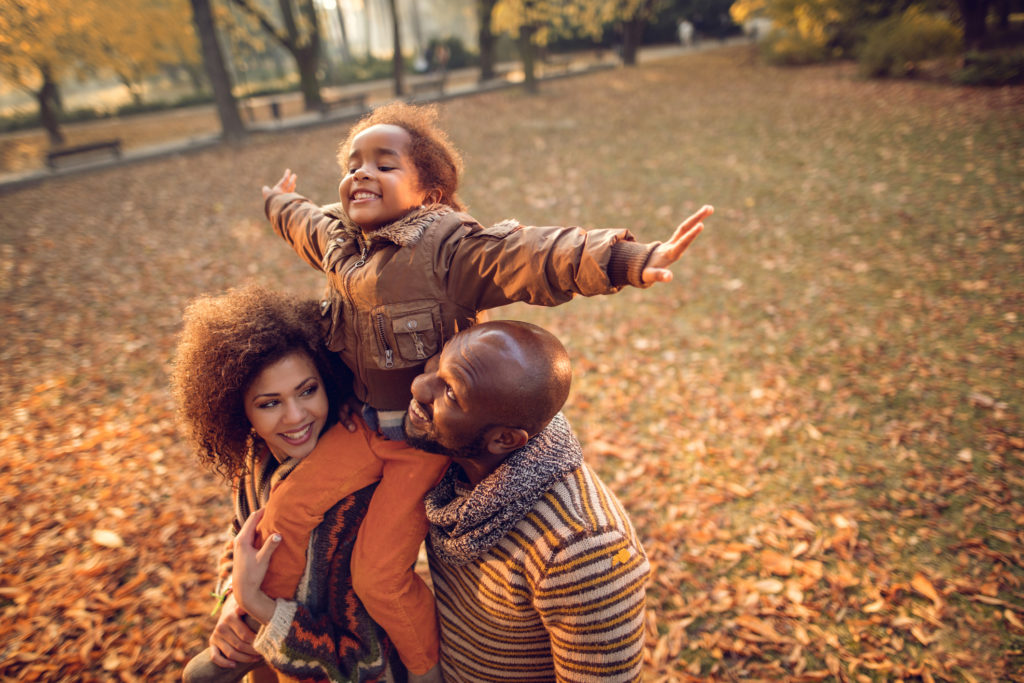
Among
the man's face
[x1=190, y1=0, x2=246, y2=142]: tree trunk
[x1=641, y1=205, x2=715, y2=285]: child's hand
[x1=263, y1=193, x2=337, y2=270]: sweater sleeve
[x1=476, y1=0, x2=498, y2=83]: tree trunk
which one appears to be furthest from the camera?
[x1=476, y1=0, x2=498, y2=83]: tree trunk

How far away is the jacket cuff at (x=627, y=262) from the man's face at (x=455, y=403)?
47cm

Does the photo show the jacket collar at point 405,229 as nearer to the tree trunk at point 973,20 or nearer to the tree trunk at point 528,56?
the tree trunk at point 528,56

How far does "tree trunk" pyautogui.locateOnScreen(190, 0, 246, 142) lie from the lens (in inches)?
522

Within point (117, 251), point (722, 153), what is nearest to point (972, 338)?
point (722, 153)

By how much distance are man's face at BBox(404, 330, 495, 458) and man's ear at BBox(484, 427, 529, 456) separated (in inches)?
1.1

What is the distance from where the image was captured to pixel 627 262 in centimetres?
159

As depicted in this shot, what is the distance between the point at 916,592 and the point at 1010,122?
12822 millimetres

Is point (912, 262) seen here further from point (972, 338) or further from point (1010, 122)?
point (1010, 122)

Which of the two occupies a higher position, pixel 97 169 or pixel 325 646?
pixel 325 646

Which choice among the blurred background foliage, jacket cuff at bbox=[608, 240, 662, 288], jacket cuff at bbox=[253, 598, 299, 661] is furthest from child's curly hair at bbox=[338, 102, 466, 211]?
the blurred background foliage

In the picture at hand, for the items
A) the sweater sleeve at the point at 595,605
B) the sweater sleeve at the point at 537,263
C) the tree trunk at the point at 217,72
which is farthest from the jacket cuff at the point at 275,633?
the tree trunk at the point at 217,72

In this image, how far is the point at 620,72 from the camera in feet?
79.6

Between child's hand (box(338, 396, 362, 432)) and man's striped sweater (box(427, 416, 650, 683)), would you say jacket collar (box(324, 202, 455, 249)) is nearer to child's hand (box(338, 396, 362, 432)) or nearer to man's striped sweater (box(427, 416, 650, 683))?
child's hand (box(338, 396, 362, 432))

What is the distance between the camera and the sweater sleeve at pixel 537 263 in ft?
5.27
